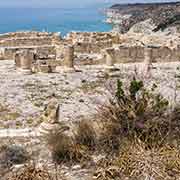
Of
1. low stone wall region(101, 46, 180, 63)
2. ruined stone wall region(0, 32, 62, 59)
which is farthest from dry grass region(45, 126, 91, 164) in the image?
ruined stone wall region(0, 32, 62, 59)

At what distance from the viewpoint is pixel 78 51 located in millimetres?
26547

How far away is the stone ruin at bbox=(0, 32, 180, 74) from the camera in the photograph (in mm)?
20781

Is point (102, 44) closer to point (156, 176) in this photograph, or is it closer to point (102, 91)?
point (102, 91)

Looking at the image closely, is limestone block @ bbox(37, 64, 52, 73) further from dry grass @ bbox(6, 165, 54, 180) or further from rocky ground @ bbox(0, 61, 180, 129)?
dry grass @ bbox(6, 165, 54, 180)

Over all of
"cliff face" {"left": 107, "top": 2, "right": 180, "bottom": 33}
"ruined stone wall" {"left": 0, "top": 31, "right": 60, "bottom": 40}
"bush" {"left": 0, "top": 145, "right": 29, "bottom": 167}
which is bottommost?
"cliff face" {"left": 107, "top": 2, "right": 180, "bottom": 33}

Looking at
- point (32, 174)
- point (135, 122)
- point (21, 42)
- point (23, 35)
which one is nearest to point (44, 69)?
point (21, 42)

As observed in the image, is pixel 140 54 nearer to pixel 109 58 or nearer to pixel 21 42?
pixel 109 58

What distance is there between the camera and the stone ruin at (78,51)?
2078 cm

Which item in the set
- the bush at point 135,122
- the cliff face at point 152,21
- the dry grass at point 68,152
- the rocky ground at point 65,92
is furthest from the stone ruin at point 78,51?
the cliff face at point 152,21

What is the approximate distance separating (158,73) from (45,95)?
6146 mm

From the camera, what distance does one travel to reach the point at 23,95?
15977 millimetres

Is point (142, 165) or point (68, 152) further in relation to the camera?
point (68, 152)

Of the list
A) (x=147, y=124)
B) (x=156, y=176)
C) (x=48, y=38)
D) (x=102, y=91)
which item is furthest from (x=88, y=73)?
(x=156, y=176)

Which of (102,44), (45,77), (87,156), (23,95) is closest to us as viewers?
(87,156)
